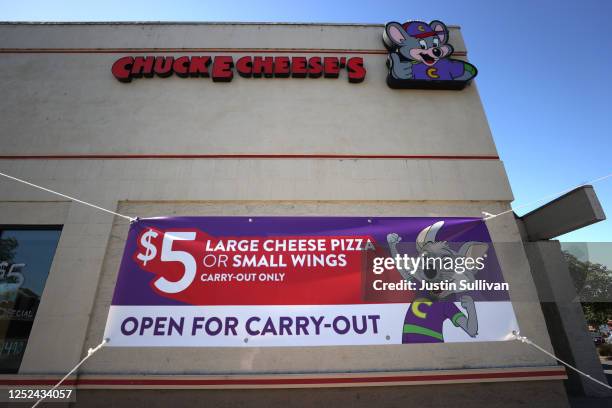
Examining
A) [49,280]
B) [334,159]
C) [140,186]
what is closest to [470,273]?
→ [334,159]

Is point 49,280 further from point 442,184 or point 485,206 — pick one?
point 485,206

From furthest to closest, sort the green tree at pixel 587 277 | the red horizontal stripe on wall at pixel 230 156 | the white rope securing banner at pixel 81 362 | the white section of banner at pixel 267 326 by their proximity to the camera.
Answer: the green tree at pixel 587 277
the red horizontal stripe on wall at pixel 230 156
the white section of banner at pixel 267 326
the white rope securing banner at pixel 81 362

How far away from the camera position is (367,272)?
4570 mm

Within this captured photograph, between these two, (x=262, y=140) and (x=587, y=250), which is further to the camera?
(x=262, y=140)

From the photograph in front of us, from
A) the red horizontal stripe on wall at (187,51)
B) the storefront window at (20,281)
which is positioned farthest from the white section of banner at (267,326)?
the red horizontal stripe on wall at (187,51)

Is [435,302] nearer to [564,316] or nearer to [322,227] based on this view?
[322,227]

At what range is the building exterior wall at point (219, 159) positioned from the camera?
14.0ft

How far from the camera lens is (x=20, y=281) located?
4.78 metres

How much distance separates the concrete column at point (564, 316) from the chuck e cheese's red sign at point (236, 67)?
5.52 m

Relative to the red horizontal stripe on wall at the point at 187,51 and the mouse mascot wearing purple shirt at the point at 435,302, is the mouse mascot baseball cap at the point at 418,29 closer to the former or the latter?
the red horizontal stripe on wall at the point at 187,51

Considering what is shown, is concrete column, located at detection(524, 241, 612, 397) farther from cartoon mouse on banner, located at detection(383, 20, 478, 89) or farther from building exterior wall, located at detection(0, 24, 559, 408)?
cartoon mouse on banner, located at detection(383, 20, 478, 89)

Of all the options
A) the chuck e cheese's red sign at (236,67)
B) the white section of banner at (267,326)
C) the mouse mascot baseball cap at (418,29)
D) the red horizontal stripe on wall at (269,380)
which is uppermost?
the mouse mascot baseball cap at (418,29)

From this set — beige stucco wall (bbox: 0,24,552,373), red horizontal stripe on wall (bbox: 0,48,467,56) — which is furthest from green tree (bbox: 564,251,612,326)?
red horizontal stripe on wall (bbox: 0,48,467,56)

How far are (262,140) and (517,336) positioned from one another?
5.45 meters
